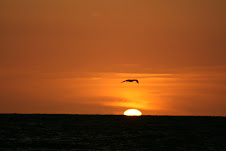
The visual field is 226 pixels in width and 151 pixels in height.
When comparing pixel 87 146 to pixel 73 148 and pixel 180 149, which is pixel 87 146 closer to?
pixel 73 148

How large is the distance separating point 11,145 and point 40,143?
17.6 feet

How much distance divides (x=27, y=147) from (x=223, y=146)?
1190 inches

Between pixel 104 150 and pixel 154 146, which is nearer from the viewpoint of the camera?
pixel 104 150

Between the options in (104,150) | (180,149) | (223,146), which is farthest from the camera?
(223,146)

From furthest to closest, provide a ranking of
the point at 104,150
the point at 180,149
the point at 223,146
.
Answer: the point at 223,146, the point at 180,149, the point at 104,150

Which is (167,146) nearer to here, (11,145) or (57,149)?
(57,149)

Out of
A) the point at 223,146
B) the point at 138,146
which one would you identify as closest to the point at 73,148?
the point at 138,146

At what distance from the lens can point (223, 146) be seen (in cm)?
7250

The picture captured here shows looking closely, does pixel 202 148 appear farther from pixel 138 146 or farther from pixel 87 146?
pixel 87 146

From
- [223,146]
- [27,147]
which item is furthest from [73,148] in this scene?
[223,146]

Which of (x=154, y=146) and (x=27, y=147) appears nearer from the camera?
(x=27, y=147)

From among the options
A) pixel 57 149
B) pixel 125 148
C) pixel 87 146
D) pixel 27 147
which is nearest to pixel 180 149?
pixel 125 148

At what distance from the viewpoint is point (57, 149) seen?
64250 millimetres

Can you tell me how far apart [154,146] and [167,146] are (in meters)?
2.02
